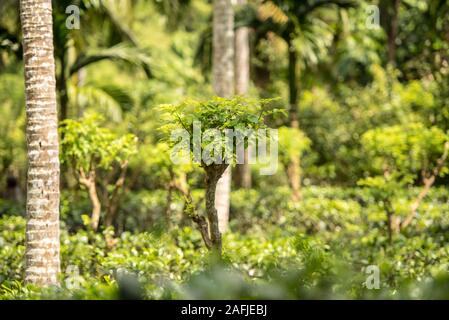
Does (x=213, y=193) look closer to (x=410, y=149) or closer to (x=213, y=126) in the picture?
(x=213, y=126)

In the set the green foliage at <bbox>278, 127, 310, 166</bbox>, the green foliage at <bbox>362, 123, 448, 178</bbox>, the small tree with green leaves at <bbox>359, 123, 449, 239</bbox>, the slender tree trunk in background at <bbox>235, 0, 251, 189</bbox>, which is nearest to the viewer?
the small tree with green leaves at <bbox>359, 123, 449, 239</bbox>

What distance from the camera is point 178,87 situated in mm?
19484

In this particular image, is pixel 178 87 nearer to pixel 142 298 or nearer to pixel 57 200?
pixel 57 200

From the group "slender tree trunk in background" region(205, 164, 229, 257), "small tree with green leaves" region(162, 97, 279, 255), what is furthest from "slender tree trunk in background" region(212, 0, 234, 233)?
"small tree with green leaves" region(162, 97, 279, 255)

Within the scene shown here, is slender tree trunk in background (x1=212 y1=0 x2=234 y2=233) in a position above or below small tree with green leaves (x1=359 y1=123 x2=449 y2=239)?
above

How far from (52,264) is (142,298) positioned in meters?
2.06

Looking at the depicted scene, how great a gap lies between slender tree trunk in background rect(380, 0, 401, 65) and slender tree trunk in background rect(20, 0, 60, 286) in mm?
10314

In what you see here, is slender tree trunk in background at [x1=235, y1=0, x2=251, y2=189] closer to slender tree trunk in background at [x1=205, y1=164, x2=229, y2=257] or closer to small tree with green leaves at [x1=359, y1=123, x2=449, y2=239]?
small tree with green leaves at [x1=359, y1=123, x2=449, y2=239]

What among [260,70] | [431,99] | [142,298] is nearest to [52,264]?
[142,298]

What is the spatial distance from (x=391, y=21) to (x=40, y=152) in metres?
11.7

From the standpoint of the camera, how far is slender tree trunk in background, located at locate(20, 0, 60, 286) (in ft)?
17.6

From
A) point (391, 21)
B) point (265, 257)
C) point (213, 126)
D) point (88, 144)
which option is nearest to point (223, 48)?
point (88, 144)

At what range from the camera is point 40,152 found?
17.6 feet

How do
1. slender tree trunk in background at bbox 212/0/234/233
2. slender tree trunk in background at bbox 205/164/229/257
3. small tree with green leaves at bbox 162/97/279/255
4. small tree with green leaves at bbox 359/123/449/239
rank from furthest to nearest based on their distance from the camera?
small tree with green leaves at bbox 359/123/449/239 < slender tree trunk in background at bbox 212/0/234/233 < slender tree trunk in background at bbox 205/164/229/257 < small tree with green leaves at bbox 162/97/279/255
